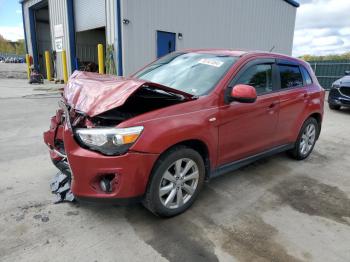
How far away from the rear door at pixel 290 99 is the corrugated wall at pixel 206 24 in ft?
28.2

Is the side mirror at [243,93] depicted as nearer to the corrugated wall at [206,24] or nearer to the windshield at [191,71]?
the windshield at [191,71]

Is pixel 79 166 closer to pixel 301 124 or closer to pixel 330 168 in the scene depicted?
pixel 301 124

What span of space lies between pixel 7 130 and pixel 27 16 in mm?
16515

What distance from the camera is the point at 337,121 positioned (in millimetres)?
8453

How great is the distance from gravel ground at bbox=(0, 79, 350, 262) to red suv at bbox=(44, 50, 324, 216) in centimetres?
29

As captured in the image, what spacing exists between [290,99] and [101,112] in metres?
2.83

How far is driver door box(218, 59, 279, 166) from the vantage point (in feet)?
10.9

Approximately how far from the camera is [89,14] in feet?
45.8

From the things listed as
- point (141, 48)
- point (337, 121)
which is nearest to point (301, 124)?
point (337, 121)

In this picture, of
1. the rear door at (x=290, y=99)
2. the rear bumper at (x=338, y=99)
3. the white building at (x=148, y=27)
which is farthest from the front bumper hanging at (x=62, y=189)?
the rear bumper at (x=338, y=99)

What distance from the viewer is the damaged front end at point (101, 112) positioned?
251 centimetres

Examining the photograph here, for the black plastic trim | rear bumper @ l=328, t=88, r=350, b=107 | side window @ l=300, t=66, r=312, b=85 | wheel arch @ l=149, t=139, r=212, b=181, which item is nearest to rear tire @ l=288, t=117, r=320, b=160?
side window @ l=300, t=66, r=312, b=85

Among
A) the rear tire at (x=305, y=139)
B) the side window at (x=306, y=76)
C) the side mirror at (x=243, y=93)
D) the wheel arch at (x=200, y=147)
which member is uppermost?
the side window at (x=306, y=76)

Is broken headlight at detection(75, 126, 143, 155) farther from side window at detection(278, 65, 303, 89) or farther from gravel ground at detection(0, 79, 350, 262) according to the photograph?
side window at detection(278, 65, 303, 89)
